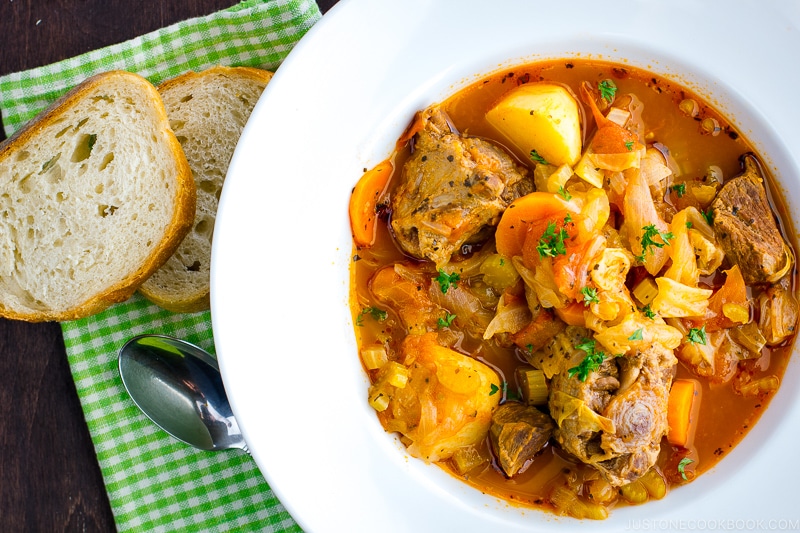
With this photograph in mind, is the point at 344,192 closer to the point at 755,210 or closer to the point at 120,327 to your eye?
the point at 120,327

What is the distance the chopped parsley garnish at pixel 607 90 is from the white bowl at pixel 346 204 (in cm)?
13

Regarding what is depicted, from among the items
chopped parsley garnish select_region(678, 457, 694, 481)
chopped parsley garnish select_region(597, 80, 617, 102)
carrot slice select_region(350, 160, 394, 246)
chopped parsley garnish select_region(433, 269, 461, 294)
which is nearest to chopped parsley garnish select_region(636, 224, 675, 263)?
chopped parsley garnish select_region(597, 80, 617, 102)

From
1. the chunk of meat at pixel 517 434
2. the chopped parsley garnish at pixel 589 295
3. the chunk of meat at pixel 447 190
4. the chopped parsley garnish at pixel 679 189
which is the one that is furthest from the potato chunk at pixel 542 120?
the chunk of meat at pixel 517 434

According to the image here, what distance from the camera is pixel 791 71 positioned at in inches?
129

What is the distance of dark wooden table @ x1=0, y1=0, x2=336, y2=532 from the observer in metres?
3.73

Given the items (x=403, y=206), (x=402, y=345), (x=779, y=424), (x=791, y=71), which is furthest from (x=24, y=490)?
(x=791, y=71)

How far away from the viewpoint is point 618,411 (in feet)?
9.89

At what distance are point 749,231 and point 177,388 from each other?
9.97 ft

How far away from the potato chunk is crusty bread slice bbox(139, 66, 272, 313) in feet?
4.38

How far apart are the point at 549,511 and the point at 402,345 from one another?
109cm

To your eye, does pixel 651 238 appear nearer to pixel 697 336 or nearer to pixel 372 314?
pixel 697 336

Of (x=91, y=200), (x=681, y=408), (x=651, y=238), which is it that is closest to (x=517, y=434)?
(x=681, y=408)

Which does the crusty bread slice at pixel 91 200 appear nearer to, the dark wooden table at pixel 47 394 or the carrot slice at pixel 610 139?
the dark wooden table at pixel 47 394

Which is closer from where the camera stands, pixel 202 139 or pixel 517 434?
pixel 517 434
